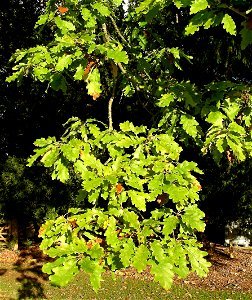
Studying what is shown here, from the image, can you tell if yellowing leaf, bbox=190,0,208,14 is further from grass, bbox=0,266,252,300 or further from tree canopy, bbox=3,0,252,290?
grass, bbox=0,266,252,300

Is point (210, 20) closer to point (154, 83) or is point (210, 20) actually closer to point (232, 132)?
point (232, 132)

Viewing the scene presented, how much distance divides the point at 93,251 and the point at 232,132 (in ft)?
5.37

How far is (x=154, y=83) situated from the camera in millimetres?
4773

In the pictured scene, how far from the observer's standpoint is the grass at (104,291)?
11.2 metres

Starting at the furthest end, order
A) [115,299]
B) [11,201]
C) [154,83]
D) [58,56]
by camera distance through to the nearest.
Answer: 1. [11,201]
2. [115,299]
3. [154,83]
4. [58,56]

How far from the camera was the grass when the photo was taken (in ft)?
36.7

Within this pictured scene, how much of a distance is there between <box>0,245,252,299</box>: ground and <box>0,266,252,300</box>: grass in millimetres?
65

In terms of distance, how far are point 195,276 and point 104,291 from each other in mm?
3938

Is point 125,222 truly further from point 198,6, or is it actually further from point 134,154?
point 198,6

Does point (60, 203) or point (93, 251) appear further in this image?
point (60, 203)

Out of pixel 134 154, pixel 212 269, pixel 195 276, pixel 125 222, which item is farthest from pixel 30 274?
pixel 125 222

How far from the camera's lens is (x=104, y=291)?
11.7 metres

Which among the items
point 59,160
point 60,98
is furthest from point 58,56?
point 60,98

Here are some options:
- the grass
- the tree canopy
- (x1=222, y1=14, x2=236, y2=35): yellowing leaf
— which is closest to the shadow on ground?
the grass
